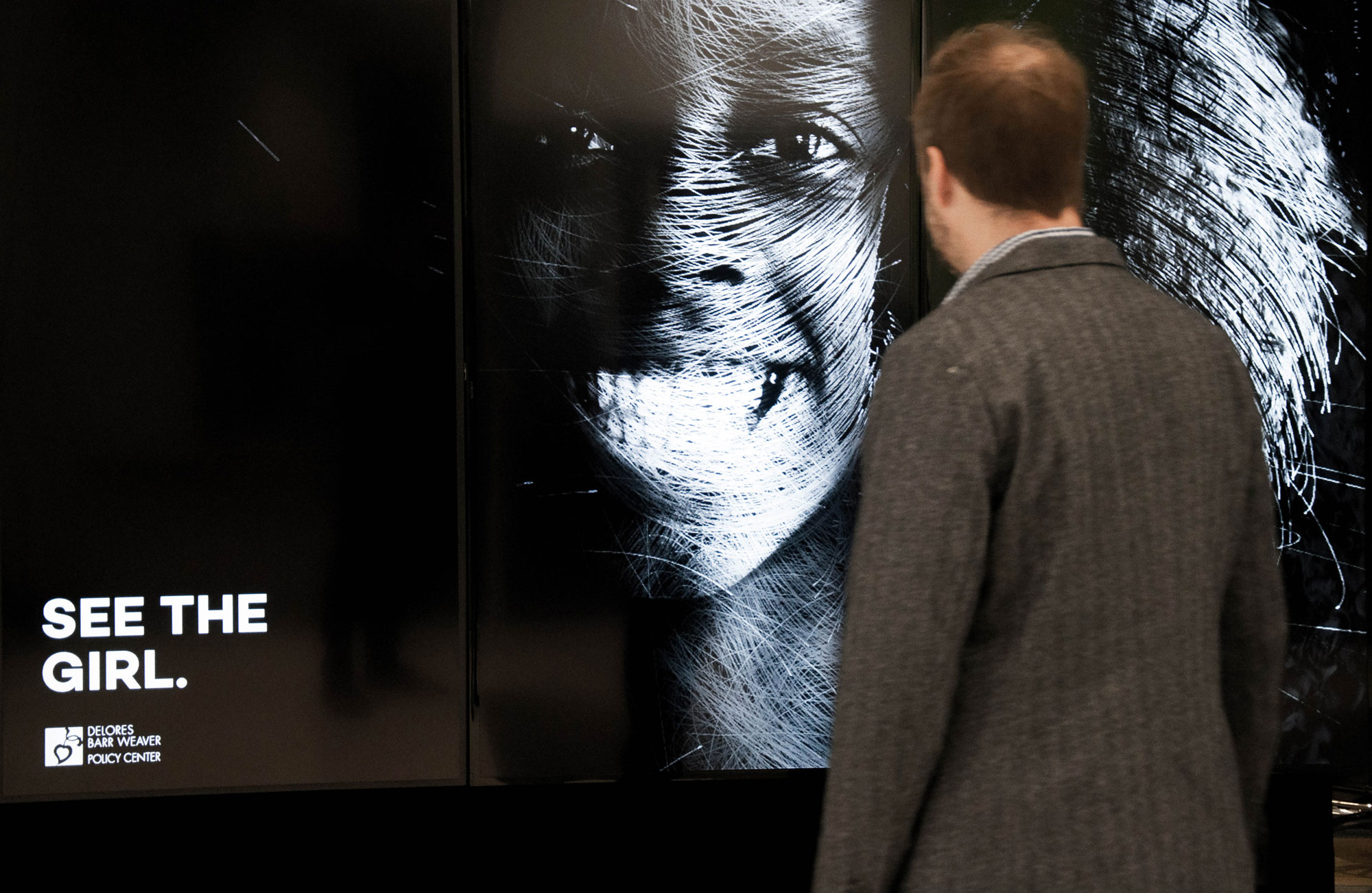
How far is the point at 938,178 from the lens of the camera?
1029mm

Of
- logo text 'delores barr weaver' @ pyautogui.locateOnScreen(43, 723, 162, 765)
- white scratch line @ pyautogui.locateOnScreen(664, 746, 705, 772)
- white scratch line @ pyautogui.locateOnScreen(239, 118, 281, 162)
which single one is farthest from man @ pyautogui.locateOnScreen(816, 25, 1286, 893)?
logo text 'delores barr weaver' @ pyautogui.locateOnScreen(43, 723, 162, 765)

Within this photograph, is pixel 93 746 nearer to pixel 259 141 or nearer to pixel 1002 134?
pixel 259 141

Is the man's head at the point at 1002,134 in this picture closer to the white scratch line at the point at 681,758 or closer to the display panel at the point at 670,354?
the display panel at the point at 670,354

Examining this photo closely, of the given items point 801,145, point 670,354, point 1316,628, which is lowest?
point 1316,628

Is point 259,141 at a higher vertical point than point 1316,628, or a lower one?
higher

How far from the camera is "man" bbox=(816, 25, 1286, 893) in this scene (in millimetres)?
868

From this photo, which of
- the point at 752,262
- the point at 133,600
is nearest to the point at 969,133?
the point at 752,262

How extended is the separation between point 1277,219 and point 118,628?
2981mm

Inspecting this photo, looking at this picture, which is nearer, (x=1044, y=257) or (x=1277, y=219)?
(x=1044, y=257)

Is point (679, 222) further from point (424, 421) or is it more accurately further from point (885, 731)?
point (885, 731)

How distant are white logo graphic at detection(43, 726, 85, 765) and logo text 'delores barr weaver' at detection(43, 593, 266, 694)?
10 centimetres

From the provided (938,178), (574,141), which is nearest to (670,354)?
(574,141)

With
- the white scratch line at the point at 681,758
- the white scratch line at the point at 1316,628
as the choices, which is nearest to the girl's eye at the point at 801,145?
the white scratch line at the point at 681,758

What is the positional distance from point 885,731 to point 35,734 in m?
2.29
